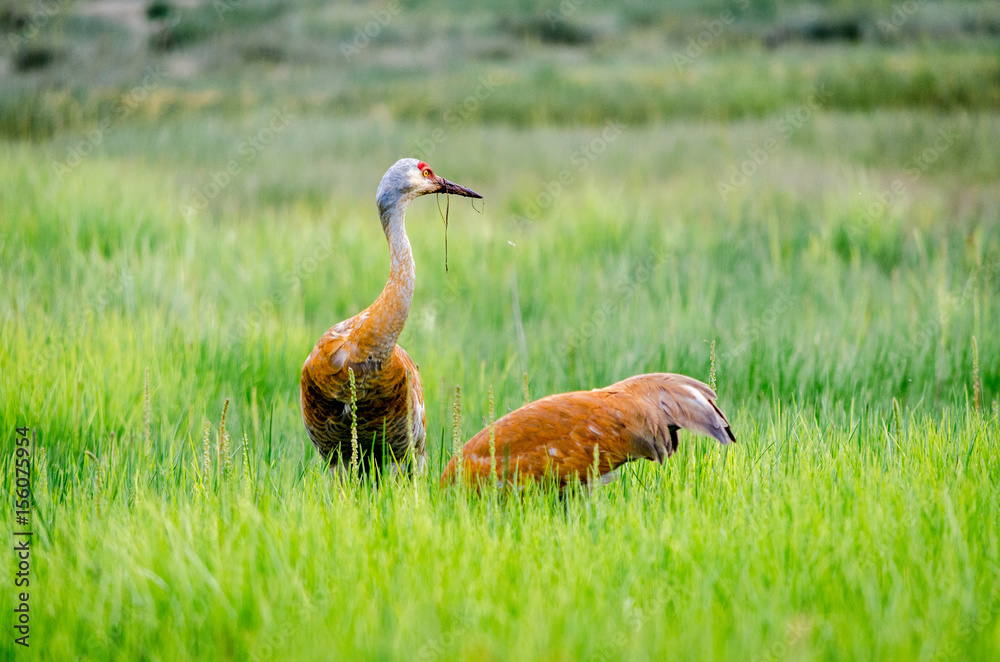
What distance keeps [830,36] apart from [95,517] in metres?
15.9

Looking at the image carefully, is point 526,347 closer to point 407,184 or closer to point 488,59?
point 407,184

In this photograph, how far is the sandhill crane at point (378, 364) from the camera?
9.60 feet

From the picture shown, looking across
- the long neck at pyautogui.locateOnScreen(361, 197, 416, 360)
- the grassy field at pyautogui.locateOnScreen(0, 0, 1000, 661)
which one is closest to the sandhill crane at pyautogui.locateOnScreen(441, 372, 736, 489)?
the grassy field at pyautogui.locateOnScreen(0, 0, 1000, 661)

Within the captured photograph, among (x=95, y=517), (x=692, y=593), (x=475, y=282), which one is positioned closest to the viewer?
(x=692, y=593)

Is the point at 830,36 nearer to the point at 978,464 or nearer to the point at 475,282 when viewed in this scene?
the point at 475,282

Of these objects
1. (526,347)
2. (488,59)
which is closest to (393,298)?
(526,347)

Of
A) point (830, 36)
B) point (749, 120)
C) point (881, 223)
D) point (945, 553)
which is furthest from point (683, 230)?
point (830, 36)

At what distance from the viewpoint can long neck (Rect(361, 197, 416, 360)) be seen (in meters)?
2.91

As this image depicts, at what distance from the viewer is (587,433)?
2809mm

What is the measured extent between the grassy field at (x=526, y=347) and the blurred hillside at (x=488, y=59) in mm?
105

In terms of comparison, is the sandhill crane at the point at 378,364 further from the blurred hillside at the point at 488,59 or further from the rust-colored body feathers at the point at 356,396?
the blurred hillside at the point at 488,59

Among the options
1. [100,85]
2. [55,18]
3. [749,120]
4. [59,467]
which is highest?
[55,18]

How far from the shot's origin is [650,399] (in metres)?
2.94

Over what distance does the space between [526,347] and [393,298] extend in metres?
1.96
